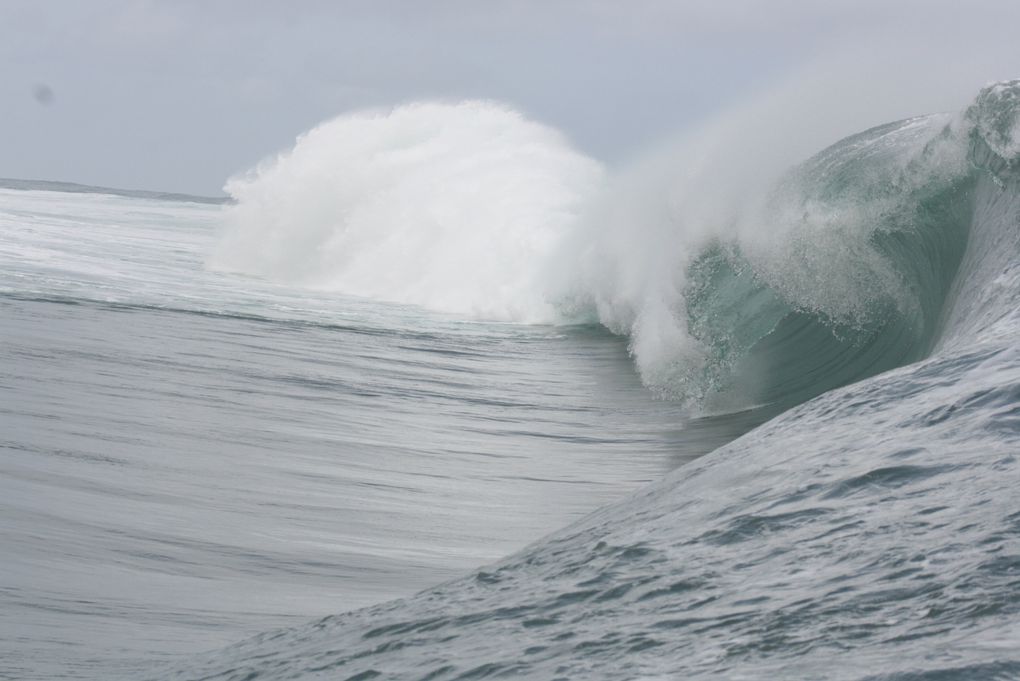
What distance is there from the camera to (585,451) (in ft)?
26.1

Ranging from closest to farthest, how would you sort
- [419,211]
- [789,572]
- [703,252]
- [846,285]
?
[789,572]
[846,285]
[703,252]
[419,211]

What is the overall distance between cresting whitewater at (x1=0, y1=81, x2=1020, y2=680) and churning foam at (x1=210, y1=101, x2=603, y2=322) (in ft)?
4.68

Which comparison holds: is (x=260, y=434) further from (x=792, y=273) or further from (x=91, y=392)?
(x=792, y=273)

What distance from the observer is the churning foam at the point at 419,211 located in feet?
65.0

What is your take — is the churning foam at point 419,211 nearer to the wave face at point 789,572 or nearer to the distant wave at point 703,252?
the distant wave at point 703,252

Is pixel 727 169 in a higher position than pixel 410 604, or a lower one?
higher

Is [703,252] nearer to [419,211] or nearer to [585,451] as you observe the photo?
[585,451]


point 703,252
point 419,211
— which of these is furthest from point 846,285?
point 419,211

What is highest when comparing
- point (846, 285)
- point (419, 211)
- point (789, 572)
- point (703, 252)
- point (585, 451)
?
point (419, 211)

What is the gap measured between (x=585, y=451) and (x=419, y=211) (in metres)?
16.9

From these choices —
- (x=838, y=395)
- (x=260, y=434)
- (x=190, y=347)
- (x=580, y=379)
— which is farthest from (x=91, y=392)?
(x=838, y=395)

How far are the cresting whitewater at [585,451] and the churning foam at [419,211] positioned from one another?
4.68ft

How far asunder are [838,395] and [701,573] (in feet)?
6.27

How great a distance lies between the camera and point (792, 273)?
10367 millimetres
